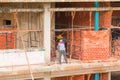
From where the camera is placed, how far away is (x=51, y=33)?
2011cm

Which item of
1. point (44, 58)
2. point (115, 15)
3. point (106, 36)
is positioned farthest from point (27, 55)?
point (115, 15)

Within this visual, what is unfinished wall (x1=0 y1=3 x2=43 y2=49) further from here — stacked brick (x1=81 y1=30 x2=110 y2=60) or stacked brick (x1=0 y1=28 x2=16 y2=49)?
stacked brick (x1=81 y1=30 x2=110 y2=60)

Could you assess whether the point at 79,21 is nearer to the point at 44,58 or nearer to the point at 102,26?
the point at 102,26

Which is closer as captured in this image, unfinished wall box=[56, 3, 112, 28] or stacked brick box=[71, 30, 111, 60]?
stacked brick box=[71, 30, 111, 60]

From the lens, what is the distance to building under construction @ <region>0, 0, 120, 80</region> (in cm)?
1789

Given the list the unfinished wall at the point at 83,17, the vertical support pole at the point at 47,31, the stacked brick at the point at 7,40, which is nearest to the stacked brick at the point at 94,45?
the unfinished wall at the point at 83,17

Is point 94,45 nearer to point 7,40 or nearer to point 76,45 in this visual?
point 76,45

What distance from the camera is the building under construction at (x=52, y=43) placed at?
1789 centimetres

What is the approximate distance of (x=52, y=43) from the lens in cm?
2044

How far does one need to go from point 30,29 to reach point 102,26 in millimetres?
3711

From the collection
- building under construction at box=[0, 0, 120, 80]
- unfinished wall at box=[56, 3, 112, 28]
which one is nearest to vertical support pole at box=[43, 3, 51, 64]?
building under construction at box=[0, 0, 120, 80]

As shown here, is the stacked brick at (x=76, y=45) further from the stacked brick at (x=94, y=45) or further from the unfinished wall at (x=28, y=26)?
the unfinished wall at (x=28, y=26)

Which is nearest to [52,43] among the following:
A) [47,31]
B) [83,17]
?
[47,31]

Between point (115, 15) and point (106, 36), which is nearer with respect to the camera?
point (106, 36)
